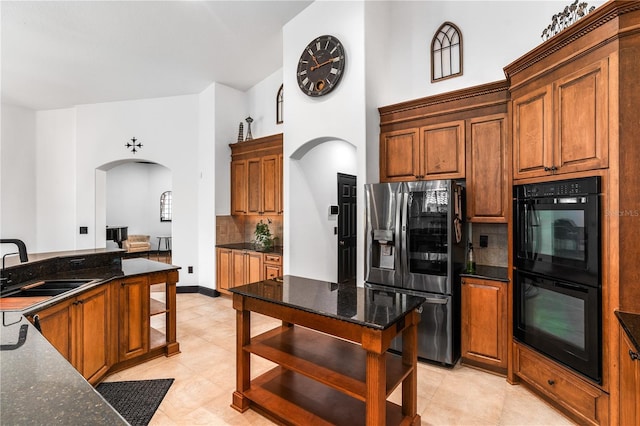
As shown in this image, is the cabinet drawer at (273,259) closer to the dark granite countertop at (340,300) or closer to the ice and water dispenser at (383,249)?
the ice and water dispenser at (383,249)

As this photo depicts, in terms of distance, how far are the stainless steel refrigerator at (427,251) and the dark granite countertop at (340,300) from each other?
87 cm

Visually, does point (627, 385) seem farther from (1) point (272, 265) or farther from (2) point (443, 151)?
(1) point (272, 265)

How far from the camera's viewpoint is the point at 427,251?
116 inches

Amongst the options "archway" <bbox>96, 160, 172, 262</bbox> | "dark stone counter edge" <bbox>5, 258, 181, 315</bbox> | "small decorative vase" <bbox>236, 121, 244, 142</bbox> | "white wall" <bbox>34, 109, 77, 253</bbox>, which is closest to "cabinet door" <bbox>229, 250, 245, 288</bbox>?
"dark stone counter edge" <bbox>5, 258, 181, 315</bbox>

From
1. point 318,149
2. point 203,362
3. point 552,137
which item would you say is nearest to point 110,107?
point 318,149

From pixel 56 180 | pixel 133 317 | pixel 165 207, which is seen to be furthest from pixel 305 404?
pixel 165 207

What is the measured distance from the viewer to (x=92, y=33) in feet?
12.9

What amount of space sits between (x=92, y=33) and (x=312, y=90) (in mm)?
2825

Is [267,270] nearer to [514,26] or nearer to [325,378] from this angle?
[325,378]

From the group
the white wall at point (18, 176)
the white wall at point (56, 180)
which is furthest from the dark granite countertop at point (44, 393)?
the white wall at point (18, 176)

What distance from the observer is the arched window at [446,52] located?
3.52m

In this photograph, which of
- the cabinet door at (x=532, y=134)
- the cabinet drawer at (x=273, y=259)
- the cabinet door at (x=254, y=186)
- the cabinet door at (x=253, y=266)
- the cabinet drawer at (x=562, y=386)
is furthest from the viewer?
the cabinet door at (x=254, y=186)

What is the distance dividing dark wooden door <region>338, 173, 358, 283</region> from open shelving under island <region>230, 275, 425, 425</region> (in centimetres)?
269

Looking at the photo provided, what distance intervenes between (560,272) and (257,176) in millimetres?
4070
